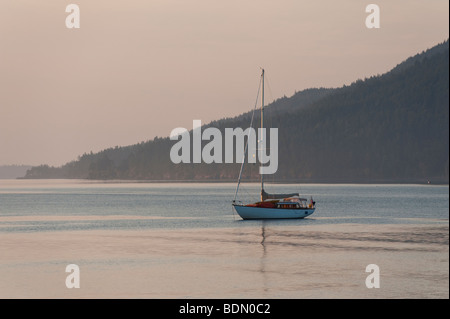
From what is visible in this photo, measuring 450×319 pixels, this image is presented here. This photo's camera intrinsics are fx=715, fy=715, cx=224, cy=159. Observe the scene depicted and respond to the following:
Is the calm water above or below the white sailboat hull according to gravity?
below

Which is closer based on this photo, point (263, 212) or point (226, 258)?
point (226, 258)

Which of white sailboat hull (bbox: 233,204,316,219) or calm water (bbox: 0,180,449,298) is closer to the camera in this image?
calm water (bbox: 0,180,449,298)

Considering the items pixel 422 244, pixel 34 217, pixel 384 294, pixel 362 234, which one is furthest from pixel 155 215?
pixel 384 294

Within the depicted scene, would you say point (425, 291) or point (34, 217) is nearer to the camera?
point (425, 291)

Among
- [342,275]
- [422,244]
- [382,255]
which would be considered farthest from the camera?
[422,244]

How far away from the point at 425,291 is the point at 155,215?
8614 cm

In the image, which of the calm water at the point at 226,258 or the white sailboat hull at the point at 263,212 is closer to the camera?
the calm water at the point at 226,258

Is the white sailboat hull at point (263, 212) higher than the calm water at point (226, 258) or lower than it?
higher

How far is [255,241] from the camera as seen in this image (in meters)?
76.1

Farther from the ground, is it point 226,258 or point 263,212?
point 263,212
